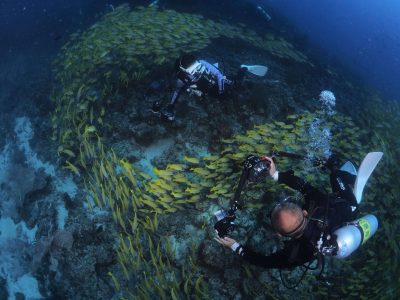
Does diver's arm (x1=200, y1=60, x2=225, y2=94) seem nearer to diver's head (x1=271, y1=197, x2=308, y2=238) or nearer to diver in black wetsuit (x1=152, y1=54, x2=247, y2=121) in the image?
diver in black wetsuit (x1=152, y1=54, x2=247, y2=121)

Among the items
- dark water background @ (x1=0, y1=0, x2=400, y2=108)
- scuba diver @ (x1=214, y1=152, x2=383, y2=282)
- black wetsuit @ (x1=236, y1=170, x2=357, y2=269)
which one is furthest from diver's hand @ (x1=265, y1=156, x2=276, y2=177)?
dark water background @ (x1=0, y1=0, x2=400, y2=108)

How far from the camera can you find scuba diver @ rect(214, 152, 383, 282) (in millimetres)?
3336

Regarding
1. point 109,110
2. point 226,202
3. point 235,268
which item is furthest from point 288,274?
point 109,110

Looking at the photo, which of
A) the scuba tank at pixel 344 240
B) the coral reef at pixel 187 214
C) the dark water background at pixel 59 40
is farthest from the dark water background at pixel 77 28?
the scuba tank at pixel 344 240

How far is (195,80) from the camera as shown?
22.6 ft

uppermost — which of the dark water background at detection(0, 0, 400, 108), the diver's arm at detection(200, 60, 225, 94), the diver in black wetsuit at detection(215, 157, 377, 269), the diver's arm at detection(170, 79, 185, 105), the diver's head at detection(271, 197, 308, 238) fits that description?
the diver's head at detection(271, 197, 308, 238)

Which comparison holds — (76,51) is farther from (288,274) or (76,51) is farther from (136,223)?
(288,274)

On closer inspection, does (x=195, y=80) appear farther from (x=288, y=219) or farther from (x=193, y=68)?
(x=288, y=219)

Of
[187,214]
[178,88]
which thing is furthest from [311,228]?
[178,88]

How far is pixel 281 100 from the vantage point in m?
9.65

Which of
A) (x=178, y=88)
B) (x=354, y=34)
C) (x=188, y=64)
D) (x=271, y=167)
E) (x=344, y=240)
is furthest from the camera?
(x=354, y=34)

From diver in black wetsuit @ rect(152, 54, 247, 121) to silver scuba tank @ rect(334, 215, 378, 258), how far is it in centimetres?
439

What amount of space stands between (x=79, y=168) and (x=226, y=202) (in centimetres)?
351

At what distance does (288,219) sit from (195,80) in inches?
172
